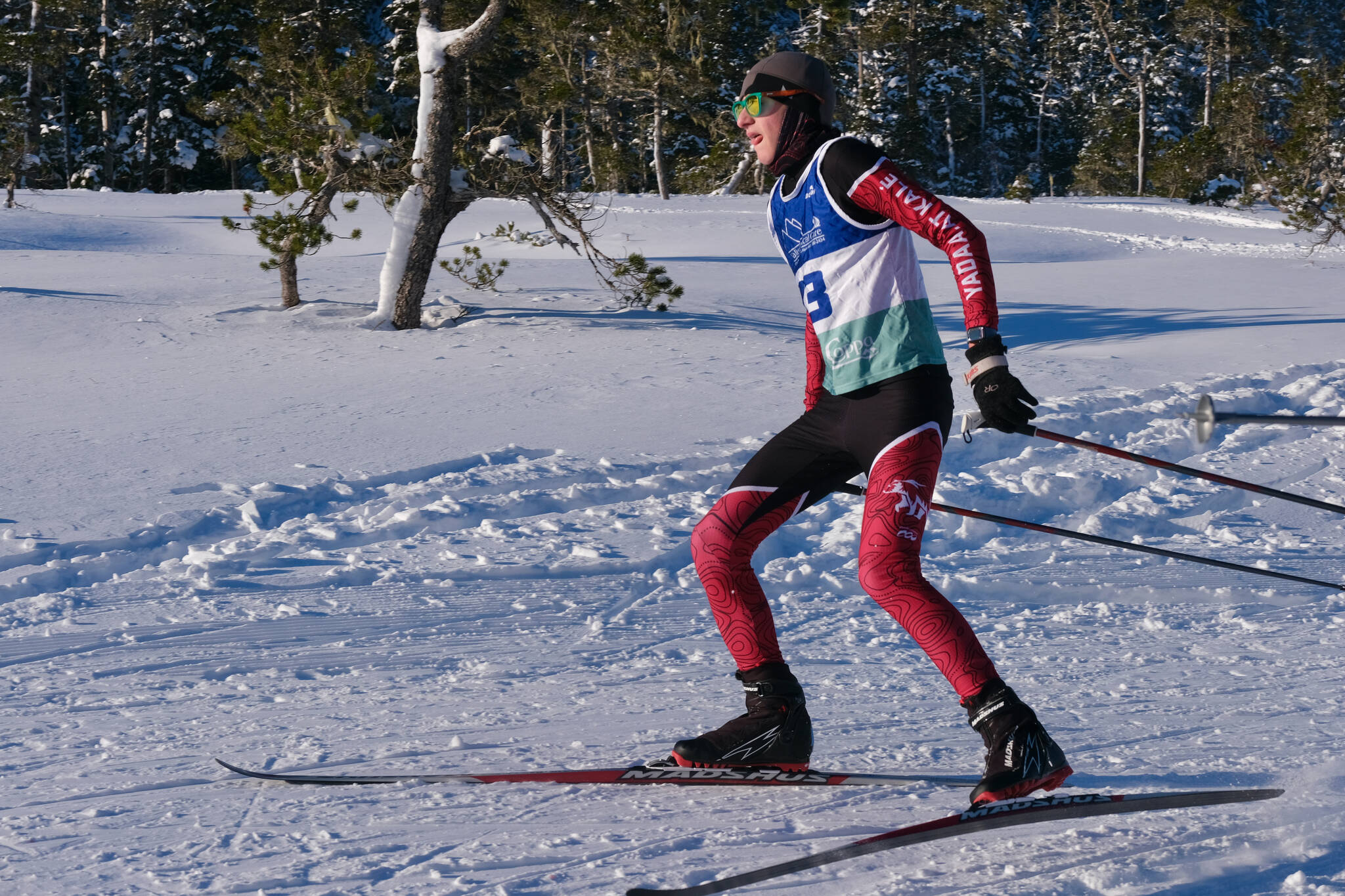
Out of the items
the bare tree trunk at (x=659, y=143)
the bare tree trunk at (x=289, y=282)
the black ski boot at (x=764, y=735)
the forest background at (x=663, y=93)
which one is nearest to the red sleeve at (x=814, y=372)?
the black ski boot at (x=764, y=735)

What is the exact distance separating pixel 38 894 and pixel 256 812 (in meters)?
0.46

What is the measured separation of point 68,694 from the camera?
3.26 m

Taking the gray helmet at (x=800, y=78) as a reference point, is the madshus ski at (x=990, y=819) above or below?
below

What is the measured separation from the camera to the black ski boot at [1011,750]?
2.32m

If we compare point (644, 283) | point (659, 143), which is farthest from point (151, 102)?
point (644, 283)

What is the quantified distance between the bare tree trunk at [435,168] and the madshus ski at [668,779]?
7.70 metres

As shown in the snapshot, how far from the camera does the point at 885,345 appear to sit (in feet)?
8.37

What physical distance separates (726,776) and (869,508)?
0.73 meters

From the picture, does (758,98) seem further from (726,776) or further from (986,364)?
(726,776)

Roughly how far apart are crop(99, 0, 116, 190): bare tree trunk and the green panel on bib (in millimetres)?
34974

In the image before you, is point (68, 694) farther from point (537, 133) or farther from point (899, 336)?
point (537, 133)

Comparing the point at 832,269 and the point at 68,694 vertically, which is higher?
the point at 832,269

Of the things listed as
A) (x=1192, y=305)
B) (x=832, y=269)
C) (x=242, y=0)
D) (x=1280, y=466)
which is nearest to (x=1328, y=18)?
(x=242, y=0)

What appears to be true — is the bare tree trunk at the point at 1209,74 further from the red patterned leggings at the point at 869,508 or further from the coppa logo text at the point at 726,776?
the coppa logo text at the point at 726,776
